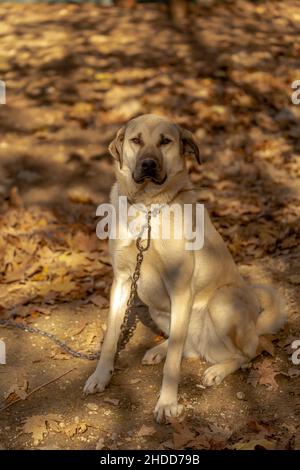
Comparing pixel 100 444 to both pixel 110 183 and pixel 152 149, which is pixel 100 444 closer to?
pixel 152 149

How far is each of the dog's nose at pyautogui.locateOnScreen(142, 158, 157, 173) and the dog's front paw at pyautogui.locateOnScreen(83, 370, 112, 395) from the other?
1.35 meters

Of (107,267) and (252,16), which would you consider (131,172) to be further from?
(252,16)

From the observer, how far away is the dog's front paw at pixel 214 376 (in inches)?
166

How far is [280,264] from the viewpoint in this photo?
5.71m

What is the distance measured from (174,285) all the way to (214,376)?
675 millimetres

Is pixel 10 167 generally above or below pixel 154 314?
below

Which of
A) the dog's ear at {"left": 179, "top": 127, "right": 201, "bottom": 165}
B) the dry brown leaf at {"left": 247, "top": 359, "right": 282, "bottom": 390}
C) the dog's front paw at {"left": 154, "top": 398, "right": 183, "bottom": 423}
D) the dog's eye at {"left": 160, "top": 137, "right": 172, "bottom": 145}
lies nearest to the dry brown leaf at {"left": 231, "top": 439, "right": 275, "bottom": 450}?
the dog's front paw at {"left": 154, "top": 398, "right": 183, "bottom": 423}

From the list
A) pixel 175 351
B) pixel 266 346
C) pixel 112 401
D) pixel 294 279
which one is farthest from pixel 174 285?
pixel 294 279

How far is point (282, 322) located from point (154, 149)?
160cm

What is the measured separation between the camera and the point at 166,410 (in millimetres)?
3875

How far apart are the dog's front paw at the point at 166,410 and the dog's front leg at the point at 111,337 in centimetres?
46

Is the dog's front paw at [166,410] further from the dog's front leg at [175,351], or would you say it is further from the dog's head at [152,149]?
the dog's head at [152,149]

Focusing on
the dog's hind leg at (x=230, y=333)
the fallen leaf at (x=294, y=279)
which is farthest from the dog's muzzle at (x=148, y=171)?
the fallen leaf at (x=294, y=279)
